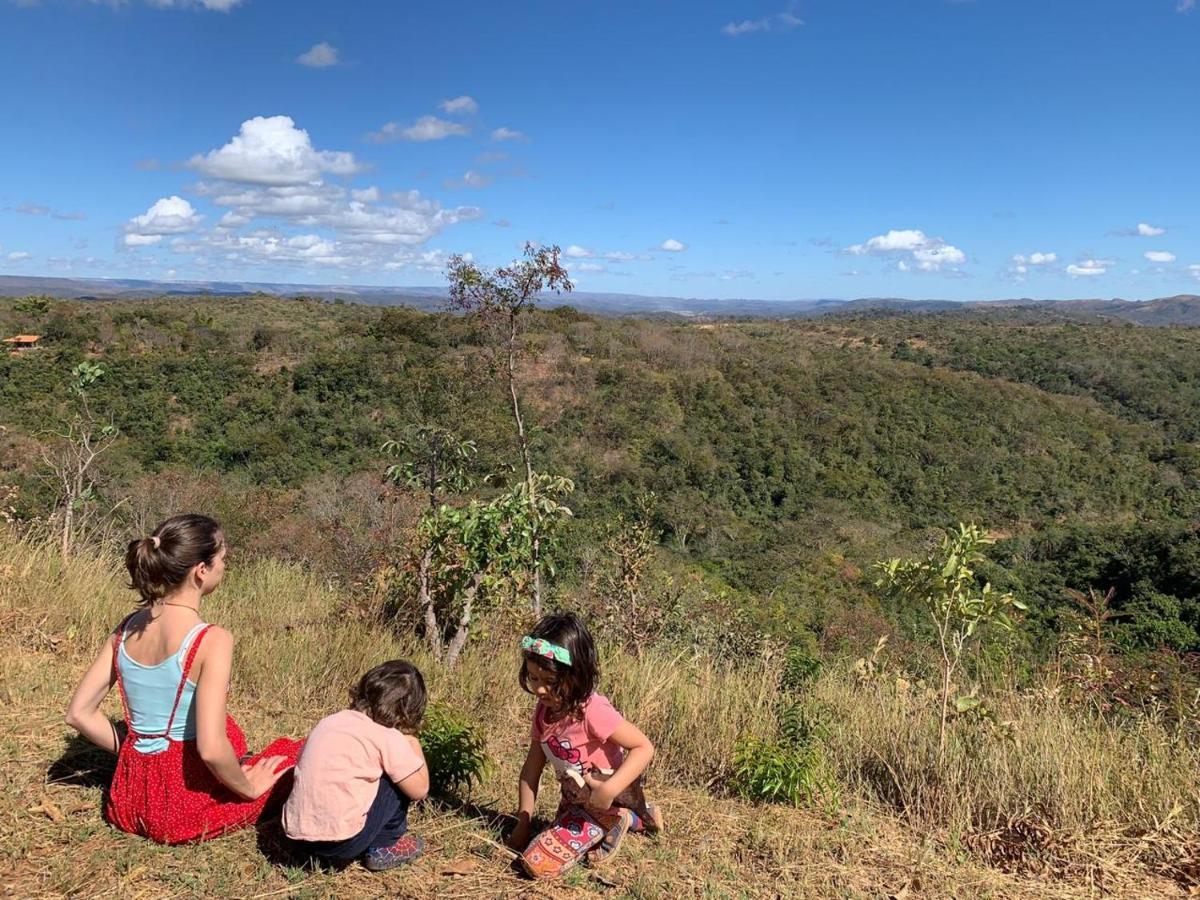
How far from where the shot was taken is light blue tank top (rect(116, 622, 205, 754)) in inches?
83.6

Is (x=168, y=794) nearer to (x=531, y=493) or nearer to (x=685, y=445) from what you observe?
(x=531, y=493)

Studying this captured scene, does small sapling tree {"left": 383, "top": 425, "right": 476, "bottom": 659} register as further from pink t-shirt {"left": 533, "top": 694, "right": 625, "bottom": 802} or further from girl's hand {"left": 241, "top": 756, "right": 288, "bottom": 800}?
pink t-shirt {"left": 533, "top": 694, "right": 625, "bottom": 802}

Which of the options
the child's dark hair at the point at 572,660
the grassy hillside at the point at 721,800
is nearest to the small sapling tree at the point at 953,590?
the grassy hillside at the point at 721,800

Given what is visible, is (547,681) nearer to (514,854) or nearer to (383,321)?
(514,854)

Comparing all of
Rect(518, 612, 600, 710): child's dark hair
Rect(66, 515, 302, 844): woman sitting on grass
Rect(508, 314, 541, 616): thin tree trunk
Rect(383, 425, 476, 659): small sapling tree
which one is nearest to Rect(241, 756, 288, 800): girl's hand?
Rect(66, 515, 302, 844): woman sitting on grass

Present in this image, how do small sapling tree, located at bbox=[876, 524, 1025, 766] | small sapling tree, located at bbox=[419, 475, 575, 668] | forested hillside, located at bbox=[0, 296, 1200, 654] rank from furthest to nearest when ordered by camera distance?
forested hillside, located at bbox=[0, 296, 1200, 654], small sapling tree, located at bbox=[419, 475, 575, 668], small sapling tree, located at bbox=[876, 524, 1025, 766]

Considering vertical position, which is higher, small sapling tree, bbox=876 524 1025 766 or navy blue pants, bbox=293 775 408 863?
small sapling tree, bbox=876 524 1025 766

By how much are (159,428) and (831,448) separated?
27.3 m

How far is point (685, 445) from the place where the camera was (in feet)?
102

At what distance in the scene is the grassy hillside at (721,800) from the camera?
2188 mm

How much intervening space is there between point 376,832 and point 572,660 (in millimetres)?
787

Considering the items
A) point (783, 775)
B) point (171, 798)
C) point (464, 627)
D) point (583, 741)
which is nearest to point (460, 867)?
point (583, 741)

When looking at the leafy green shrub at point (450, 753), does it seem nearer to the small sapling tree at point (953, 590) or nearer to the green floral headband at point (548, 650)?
the green floral headband at point (548, 650)

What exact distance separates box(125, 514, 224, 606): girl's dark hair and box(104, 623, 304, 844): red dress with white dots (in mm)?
187
